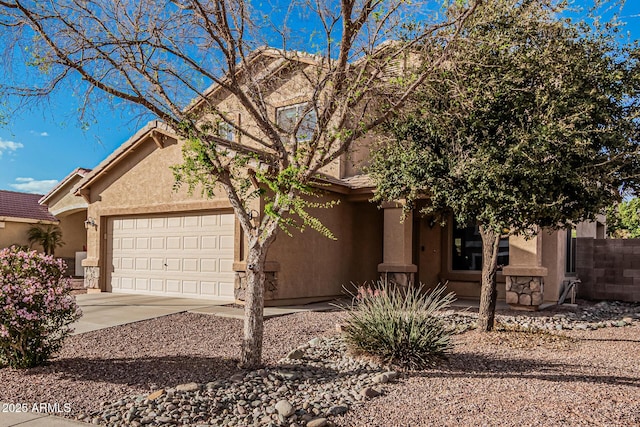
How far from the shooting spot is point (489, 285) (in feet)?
30.2

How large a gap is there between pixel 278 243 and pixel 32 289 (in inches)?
255

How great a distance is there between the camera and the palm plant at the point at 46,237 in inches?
894

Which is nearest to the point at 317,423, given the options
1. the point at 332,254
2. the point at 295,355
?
the point at 295,355

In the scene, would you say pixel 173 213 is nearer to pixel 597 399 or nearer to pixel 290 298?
pixel 290 298

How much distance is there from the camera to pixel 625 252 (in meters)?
15.6

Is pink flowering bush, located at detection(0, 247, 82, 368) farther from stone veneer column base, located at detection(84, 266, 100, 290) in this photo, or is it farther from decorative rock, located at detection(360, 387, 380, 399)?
stone veneer column base, located at detection(84, 266, 100, 290)

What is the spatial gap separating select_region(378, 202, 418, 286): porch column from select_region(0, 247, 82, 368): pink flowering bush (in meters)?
8.54

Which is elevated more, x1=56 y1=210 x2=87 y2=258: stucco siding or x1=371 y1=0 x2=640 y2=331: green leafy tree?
x1=371 y1=0 x2=640 y2=331: green leafy tree

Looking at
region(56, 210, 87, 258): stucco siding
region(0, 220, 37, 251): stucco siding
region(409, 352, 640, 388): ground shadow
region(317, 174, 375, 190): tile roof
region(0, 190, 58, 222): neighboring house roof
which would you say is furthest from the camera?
region(56, 210, 87, 258): stucco siding

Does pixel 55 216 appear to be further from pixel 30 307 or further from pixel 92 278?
pixel 30 307

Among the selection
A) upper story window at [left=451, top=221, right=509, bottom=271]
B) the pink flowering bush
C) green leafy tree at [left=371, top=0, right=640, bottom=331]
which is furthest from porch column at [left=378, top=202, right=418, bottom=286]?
the pink flowering bush

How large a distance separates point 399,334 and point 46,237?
818 inches

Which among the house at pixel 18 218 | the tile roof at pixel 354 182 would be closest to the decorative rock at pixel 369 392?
the tile roof at pixel 354 182

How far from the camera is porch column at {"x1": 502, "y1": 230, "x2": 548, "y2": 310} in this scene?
1202 centimetres
